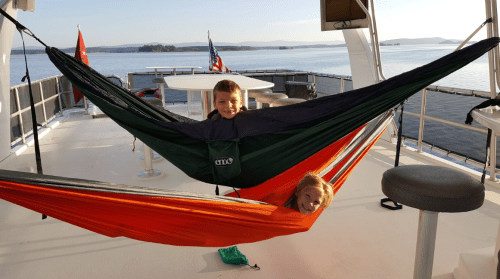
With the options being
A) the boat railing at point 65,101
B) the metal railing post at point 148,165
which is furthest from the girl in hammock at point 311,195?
the boat railing at point 65,101

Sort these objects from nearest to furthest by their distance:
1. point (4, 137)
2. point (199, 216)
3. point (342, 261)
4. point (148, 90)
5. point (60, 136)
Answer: point (199, 216) < point (342, 261) < point (4, 137) < point (60, 136) < point (148, 90)

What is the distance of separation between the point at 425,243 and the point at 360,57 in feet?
11.2

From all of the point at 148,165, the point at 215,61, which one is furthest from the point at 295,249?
the point at 215,61

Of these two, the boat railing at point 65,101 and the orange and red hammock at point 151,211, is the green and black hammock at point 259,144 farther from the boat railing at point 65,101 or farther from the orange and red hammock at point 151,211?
the boat railing at point 65,101

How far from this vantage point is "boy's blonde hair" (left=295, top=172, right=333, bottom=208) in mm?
1587

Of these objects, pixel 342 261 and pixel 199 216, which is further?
pixel 342 261

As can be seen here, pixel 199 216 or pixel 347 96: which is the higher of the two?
pixel 347 96

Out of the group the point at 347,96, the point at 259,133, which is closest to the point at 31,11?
the point at 259,133

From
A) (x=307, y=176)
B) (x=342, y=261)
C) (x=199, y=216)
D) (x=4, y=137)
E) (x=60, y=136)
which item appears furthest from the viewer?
(x=60, y=136)

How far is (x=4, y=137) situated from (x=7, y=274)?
2468mm

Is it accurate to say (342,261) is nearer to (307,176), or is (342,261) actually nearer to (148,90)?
(307,176)

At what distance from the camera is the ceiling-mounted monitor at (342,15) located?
163 inches

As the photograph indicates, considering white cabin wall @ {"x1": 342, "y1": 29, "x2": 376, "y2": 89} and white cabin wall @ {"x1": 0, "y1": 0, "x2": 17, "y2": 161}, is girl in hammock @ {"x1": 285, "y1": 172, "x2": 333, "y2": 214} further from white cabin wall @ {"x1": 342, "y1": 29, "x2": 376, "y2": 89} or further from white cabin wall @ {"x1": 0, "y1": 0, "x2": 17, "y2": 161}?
white cabin wall @ {"x1": 0, "y1": 0, "x2": 17, "y2": 161}

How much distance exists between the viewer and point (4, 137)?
12.1 feet
